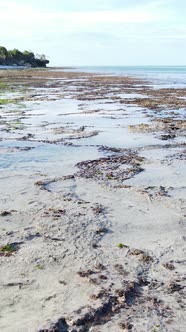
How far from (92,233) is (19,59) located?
456 feet

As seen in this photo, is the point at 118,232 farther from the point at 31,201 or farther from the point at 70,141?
the point at 70,141

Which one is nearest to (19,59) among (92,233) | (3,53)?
(3,53)

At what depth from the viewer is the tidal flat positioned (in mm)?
5410

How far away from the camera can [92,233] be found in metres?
7.85

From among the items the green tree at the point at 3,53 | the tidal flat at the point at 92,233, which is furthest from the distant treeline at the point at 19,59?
the tidal flat at the point at 92,233

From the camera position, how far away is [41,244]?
7.36 metres

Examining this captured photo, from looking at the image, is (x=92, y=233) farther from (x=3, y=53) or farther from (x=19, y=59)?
(x=19, y=59)

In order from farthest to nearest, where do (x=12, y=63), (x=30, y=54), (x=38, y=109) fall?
1. (x=30, y=54)
2. (x=12, y=63)
3. (x=38, y=109)

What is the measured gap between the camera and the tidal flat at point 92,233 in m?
5.41

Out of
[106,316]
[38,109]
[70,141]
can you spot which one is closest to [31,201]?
[106,316]

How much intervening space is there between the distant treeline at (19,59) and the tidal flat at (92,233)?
11784 cm

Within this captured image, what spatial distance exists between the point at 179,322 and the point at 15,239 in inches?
131

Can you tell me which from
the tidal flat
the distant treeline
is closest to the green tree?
the distant treeline

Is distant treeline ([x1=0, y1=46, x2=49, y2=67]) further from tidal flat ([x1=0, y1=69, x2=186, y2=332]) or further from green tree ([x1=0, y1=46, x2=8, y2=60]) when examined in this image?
tidal flat ([x1=0, y1=69, x2=186, y2=332])
